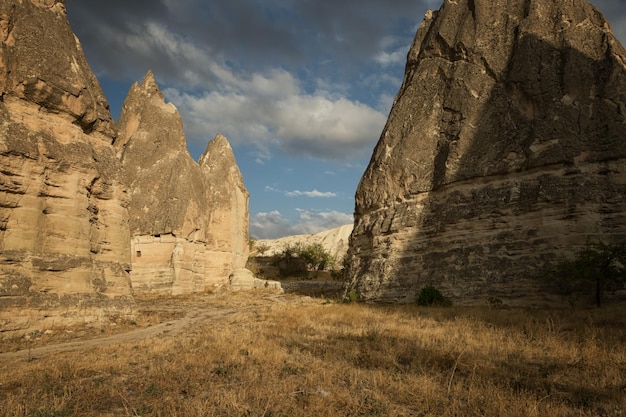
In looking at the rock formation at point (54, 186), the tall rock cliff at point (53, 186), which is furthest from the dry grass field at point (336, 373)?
the tall rock cliff at point (53, 186)

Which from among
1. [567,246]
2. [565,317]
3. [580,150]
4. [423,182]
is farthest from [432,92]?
[565,317]

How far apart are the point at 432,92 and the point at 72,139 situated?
18.3 m

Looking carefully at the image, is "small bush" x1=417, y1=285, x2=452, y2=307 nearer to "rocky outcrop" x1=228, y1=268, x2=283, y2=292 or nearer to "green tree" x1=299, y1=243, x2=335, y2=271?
"rocky outcrop" x1=228, y1=268, x2=283, y2=292

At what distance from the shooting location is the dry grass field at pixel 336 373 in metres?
4.93

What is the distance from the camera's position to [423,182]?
834 inches

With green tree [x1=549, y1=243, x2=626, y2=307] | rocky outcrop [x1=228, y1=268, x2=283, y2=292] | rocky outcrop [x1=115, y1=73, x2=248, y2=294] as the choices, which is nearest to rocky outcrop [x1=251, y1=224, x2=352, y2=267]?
rocky outcrop [x1=228, y1=268, x2=283, y2=292]

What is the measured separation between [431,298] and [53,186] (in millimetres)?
14590

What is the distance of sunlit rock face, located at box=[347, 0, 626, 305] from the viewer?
16078 millimetres

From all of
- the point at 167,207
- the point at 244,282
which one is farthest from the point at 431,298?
the point at 244,282

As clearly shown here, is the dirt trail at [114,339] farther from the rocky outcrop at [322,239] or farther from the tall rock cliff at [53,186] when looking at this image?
the rocky outcrop at [322,239]

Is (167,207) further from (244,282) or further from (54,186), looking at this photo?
(54,186)

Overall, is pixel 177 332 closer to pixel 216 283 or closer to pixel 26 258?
pixel 26 258

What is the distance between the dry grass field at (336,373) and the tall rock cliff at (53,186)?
1596 mm

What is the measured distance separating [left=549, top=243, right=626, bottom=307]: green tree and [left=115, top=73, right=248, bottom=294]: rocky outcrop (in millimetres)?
22601
